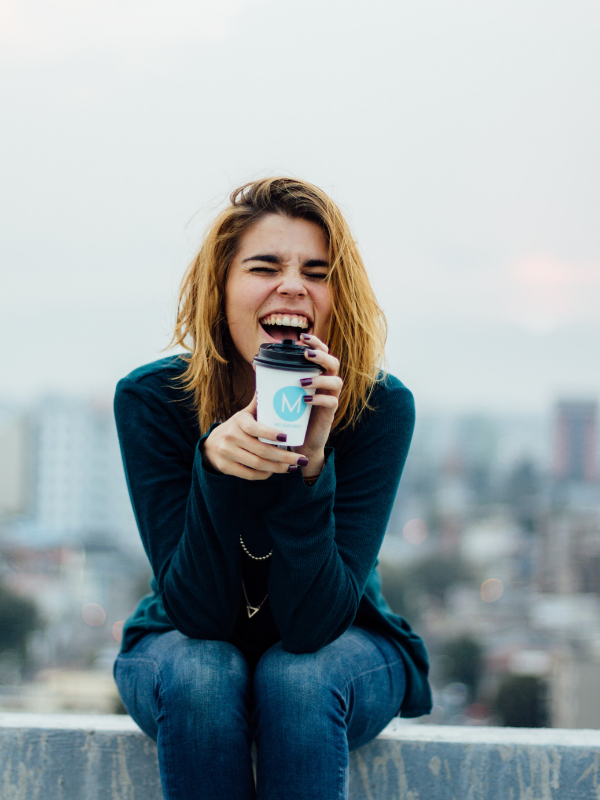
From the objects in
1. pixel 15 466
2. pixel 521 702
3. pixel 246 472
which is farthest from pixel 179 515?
pixel 15 466

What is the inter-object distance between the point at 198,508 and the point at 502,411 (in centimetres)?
5590

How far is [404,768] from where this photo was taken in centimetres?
168

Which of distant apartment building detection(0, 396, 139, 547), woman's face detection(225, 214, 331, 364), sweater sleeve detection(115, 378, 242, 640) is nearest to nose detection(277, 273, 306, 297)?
woman's face detection(225, 214, 331, 364)

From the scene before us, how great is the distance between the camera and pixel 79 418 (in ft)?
141

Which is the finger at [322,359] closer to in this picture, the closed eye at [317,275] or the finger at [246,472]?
the finger at [246,472]

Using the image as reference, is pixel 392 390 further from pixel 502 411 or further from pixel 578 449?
pixel 502 411

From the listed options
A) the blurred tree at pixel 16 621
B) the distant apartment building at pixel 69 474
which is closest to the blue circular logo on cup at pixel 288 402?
the blurred tree at pixel 16 621

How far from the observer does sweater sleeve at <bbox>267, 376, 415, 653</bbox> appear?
1310 mm

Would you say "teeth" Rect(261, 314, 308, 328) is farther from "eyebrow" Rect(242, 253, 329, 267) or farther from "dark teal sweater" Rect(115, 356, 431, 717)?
"dark teal sweater" Rect(115, 356, 431, 717)

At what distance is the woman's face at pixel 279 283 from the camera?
4.96ft

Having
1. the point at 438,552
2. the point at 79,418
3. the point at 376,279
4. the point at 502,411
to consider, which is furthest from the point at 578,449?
the point at 376,279

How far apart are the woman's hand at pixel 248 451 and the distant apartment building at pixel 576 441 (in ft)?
156

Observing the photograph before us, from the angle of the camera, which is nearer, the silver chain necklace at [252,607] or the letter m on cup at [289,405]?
the letter m on cup at [289,405]

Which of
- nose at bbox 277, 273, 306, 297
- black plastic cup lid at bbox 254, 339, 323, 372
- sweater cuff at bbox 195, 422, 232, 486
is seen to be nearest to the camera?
black plastic cup lid at bbox 254, 339, 323, 372
